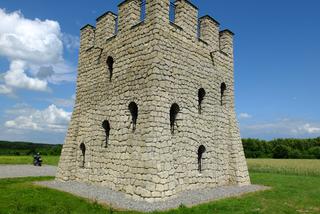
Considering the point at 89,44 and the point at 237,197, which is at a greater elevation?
the point at 89,44

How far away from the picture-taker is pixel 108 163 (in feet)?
41.1

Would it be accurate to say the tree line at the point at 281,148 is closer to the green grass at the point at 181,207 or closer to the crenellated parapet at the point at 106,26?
the crenellated parapet at the point at 106,26

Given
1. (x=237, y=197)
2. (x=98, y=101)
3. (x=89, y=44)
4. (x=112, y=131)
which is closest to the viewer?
(x=237, y=197)

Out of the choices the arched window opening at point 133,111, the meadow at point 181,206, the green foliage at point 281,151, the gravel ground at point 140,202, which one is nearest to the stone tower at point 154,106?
the arched window opening at point 133,111

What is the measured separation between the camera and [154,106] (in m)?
10.5

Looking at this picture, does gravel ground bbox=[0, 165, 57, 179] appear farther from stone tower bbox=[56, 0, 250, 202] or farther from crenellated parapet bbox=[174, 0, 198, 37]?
crenellated parapet bbox=[174, 0, 198, 37]

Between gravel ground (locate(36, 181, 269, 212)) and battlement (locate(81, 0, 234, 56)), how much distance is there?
669 centimetres

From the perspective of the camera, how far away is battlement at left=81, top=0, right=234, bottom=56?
1151cm

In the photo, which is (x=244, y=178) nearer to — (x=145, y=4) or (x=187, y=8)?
(x=187, y=8)

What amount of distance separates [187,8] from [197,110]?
15.4ft

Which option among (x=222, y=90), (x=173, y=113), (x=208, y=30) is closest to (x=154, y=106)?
(x=173, y=113)

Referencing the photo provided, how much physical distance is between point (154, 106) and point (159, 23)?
11.2 feet

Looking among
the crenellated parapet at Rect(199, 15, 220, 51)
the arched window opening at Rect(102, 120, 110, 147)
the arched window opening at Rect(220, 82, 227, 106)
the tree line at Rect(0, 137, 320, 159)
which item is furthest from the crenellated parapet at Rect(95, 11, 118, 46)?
the tree line at Rect(0, 137, 320, 159)

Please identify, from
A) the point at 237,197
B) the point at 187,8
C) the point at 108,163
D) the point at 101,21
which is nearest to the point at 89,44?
the point at 101,21
